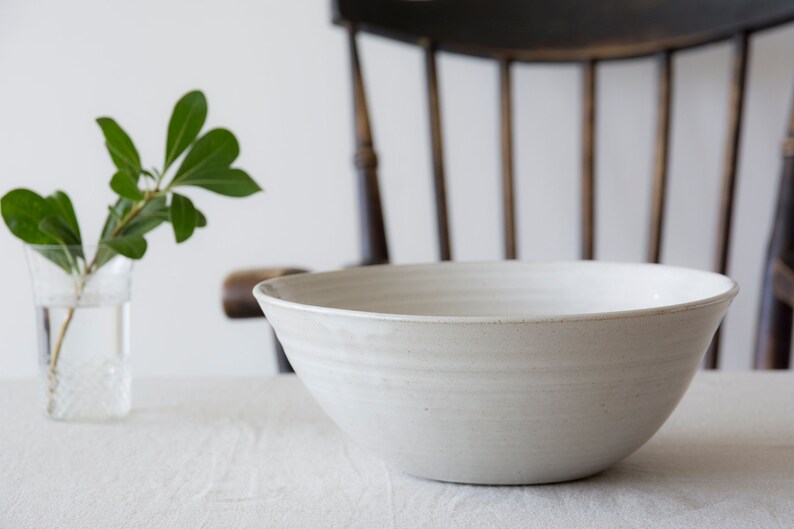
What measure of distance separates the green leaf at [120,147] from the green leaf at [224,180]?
0.03 metres

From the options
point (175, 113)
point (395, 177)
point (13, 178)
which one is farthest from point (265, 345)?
point (175, 113)

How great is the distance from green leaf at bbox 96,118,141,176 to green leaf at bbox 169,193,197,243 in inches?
1.3

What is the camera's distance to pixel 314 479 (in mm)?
402

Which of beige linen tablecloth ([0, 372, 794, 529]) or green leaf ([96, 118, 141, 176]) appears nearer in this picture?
beige linen tablecloth ([0, 372, 794, 529])

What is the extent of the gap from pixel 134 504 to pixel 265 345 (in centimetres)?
91

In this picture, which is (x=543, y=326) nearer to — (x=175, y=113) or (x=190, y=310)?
(x=175, y=113)

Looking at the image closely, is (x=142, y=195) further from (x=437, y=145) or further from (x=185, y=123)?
(x=437, y=145)

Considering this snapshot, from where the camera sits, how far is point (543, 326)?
32 centimetres

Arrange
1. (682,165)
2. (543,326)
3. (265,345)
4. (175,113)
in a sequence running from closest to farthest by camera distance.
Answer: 1. (543,326)
2. (175,113)
3. (682,165)
4. (265,345)

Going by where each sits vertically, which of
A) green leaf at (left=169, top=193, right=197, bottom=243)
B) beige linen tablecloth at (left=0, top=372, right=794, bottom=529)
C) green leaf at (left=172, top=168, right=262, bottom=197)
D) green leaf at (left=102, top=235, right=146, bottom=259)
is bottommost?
beige linen tablecloth at (left=0, top=372, right=794, bottom=529)

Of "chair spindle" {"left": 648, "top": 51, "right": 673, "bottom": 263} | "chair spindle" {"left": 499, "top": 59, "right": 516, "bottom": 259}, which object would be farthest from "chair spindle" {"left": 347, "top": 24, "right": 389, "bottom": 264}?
"chair spindle" {"left": 648, "top": 51, "right": 673, "bottom": 263}

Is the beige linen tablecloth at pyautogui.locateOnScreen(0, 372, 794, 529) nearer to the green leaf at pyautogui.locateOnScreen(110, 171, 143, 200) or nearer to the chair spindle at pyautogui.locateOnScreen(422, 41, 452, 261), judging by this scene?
the green leaf at pyautogui.locateOnScreen(110, 171, 143, 200)

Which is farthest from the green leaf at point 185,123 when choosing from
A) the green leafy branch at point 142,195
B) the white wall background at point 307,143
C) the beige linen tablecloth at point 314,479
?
the white wall background at point 307,143

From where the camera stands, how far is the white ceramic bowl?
328 millimetres
